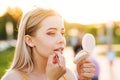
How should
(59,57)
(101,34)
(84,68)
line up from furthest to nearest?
(101,34), (84,68), (59,57)

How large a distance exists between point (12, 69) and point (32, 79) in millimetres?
154

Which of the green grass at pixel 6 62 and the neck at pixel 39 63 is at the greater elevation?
the neck at pixel 39 63

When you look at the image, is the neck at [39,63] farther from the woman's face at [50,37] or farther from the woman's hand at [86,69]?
the woman's hand at [86,69]

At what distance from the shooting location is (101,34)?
76562mm

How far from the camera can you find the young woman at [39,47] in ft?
9.32

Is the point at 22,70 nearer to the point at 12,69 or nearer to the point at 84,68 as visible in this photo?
the point at 12,69

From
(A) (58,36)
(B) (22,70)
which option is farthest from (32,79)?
(A) (58,36)

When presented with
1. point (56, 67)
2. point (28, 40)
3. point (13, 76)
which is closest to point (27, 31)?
point (28, 40)

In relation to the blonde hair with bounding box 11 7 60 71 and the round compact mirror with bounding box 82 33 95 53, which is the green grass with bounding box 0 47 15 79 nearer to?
the blonde hair with bounding box 11 7 60 71

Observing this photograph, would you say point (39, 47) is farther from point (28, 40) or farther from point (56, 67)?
point (56, 67)

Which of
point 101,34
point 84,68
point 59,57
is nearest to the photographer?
point 59,57

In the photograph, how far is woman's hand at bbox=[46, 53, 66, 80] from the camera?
2.67m

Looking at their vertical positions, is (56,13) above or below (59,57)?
above

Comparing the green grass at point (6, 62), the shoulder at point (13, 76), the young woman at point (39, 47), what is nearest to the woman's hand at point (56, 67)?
the young woman at point (39, 47)
